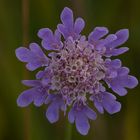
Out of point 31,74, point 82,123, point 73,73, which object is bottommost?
point 82,123

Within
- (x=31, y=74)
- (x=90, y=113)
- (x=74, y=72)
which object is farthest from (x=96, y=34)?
(x=31, y=74)

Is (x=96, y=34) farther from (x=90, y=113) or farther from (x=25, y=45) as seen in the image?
(x=25, y=45)

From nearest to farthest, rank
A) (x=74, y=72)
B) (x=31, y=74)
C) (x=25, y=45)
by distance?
(x=74, y=72), (x=25, y=45), (x=31, y=74)

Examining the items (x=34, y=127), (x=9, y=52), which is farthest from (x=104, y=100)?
(x=9, y=52)

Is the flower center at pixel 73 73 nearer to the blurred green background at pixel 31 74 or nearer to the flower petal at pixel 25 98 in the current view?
the flower petal at pixel 25 98

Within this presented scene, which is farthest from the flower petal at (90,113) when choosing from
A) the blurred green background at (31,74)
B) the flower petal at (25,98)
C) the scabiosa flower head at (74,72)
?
the blurred green background at (31,74)

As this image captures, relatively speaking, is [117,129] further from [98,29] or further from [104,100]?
[98,29]
